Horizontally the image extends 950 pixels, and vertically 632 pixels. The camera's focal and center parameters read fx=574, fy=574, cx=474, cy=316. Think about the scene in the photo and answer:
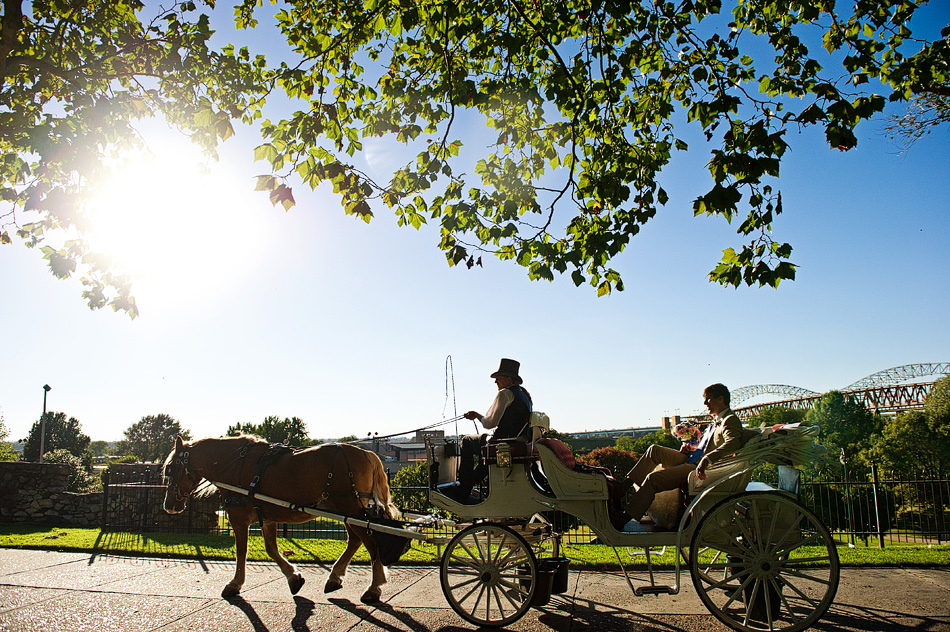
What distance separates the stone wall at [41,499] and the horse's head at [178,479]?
29.2 feet

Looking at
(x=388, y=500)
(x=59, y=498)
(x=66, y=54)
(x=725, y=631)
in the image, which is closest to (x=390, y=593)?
(x=388, y=500)

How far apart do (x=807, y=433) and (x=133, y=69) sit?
10909 millimetres

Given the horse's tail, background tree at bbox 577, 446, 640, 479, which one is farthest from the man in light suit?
background tree at bbox 577, 446, 640, 479

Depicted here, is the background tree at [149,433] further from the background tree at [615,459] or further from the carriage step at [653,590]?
the carriage step at [653,590]

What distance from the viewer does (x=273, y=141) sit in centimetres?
621

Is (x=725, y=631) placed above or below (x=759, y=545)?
below

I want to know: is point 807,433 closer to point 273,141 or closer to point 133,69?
point 273,141

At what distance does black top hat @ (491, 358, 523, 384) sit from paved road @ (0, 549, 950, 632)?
2378 millimetres

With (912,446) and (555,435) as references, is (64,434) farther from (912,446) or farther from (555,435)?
(912,446)

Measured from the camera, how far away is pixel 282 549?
33.0ft

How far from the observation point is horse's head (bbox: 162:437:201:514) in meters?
7.41

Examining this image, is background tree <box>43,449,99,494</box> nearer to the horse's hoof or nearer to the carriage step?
the horse's hoof

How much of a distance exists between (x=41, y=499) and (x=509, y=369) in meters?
14.4

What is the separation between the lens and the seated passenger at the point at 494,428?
230 inches
